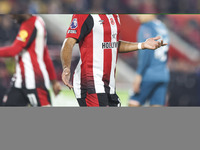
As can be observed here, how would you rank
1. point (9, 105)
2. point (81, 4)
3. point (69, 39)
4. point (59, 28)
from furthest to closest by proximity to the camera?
point (81, 4), point (59, 28), point (9, 105), point (69, 39)

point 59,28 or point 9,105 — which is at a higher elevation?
point 59,28

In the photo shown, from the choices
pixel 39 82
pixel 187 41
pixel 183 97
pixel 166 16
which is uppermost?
pixel 166 16

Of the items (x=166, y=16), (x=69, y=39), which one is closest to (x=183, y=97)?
(x=166, y=16)

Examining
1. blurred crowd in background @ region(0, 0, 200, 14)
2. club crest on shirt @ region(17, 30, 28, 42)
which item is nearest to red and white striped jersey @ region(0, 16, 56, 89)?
club crest on shirt @ region(17, 30, 28, 42)

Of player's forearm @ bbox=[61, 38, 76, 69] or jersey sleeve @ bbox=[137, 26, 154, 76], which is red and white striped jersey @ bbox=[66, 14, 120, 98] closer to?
player's forearm @ bbox=[61, 38, 76, 69]

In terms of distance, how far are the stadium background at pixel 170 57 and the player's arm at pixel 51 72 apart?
89 millimetres

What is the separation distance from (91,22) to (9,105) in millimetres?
1978

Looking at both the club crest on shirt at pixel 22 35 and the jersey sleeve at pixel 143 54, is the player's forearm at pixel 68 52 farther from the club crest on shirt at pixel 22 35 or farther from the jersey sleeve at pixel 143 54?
the jersey sleeve at pixel 143 54

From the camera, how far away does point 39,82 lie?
5270 mm

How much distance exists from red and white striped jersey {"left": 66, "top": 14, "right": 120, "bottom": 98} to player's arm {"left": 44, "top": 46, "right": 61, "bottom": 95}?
1.51 m

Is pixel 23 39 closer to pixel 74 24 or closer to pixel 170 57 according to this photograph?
pixel 74 24

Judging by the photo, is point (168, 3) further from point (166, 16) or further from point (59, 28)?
point (59, 28)

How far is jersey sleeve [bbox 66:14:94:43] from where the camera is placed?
3.74m

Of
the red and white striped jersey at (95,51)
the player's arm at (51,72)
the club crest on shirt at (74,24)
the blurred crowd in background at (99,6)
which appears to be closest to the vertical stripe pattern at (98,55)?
the red and white striped jersey at (95,51)
